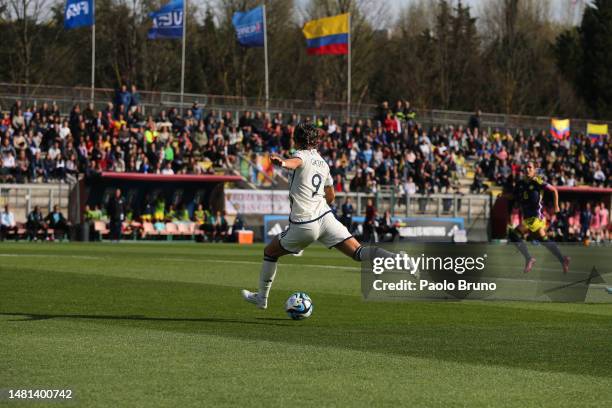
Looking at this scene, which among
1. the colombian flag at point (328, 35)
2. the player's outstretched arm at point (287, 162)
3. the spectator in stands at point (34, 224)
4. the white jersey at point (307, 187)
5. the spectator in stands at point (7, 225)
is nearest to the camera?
the player's outstretched arm at point (287, 162)

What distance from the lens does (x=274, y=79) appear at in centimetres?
8344

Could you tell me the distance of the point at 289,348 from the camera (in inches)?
418

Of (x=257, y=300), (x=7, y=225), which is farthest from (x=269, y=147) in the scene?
(x=257, y=300)

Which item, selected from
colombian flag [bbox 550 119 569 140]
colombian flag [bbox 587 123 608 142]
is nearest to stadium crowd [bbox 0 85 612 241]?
colombian flag [bbox 550 119 569 140]

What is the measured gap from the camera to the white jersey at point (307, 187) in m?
12.9

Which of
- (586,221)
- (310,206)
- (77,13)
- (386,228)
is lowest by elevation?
(586,221)

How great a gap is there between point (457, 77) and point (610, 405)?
272 ft

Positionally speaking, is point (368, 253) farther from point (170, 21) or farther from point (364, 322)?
point (170, 21)

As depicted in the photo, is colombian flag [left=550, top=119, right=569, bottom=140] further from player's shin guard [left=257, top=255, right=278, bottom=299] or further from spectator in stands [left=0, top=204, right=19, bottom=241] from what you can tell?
player's shin guard [left=257, top=255, right=278, bottom=299]

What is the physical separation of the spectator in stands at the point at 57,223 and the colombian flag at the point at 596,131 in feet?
111

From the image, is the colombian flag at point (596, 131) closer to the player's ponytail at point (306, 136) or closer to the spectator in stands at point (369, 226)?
the spectator in stands at point (369, 226)

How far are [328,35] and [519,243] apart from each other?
125 ft

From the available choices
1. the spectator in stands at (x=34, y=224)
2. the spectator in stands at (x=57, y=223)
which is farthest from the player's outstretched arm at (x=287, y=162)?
the spectator in stands at (x=57, y=223)

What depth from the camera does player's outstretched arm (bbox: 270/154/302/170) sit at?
1199cm
